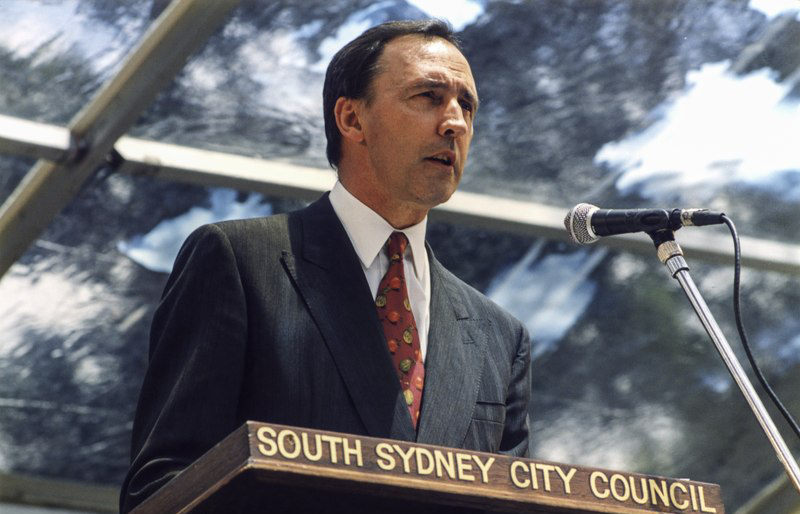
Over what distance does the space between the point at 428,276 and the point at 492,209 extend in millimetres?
2837

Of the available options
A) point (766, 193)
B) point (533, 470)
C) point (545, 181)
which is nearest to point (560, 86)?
point (545, 181)

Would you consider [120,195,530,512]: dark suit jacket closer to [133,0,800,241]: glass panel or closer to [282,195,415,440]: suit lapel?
[282,195,415,440]: suit lapel

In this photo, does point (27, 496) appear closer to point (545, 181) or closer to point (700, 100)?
point (545, 181)

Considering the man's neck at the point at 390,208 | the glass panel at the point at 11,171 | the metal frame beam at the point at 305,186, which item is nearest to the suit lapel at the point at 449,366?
the man's neck at the point at 390,208

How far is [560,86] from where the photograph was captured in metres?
5.19

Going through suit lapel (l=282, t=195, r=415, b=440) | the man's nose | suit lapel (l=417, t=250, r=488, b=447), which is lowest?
suit lapel (l=417, t=250, r=488, b=447)

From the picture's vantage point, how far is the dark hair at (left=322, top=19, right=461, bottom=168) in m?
2.86

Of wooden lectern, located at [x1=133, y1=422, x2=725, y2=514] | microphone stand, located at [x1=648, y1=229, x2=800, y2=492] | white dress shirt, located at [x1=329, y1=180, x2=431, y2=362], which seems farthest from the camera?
white dress shirt, located at [x1=329, y1=180, x2=431, y2=362]

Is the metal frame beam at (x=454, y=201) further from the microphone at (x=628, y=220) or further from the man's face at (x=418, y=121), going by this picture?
the microphone at (x=628, y=220)

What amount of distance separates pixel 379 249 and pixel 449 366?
26cm

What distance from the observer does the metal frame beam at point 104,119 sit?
4746 millimetres

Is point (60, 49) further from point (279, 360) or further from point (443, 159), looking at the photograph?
point (279, 360)

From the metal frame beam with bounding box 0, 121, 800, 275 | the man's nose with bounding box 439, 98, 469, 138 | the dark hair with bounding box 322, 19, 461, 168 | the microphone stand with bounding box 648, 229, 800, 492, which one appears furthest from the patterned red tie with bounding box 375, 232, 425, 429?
the metal frame beam with bounding box 0, 121, 800, 275

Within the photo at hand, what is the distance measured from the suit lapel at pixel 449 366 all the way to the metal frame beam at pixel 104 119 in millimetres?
2170
